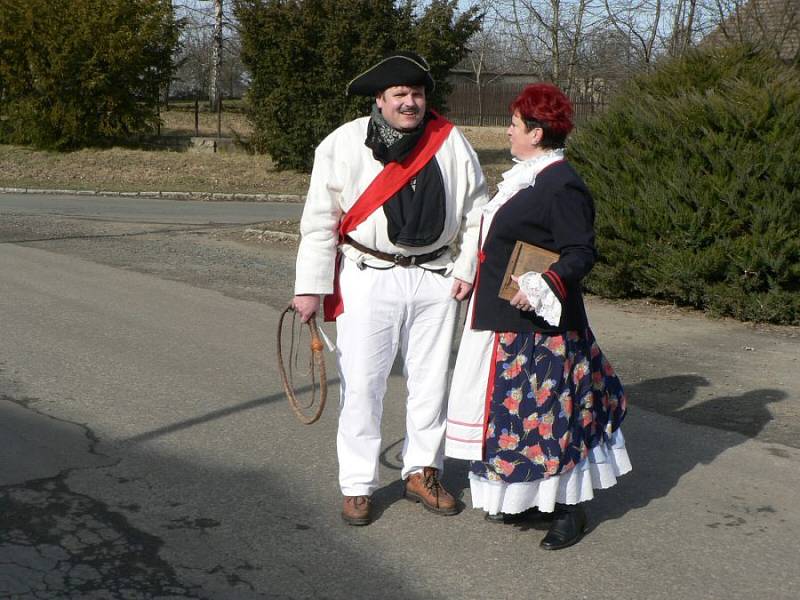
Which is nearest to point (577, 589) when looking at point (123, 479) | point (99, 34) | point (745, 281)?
point (123, 479)

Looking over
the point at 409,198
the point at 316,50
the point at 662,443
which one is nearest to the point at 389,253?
the point at 409,198

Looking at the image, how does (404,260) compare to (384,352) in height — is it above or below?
above

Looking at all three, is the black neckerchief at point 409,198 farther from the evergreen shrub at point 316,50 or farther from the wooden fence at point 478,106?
the wooden fence at point 478,106

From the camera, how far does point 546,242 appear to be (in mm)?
4234

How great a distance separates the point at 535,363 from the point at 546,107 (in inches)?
39.4

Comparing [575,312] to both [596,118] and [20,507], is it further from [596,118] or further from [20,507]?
[596,118]

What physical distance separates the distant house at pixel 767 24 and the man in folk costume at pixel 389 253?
9969 millimetres

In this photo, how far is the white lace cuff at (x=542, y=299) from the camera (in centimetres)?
405

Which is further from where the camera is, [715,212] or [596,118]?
[596,118]

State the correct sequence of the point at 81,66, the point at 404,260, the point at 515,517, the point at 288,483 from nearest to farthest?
the point at 404,260 → the point at 515,517 → the point at 288,483 → the point at 81,66

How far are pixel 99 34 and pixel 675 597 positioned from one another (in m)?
28.8

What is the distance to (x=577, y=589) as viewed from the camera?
3.92 metres

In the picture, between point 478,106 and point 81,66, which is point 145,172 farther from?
point 478,106

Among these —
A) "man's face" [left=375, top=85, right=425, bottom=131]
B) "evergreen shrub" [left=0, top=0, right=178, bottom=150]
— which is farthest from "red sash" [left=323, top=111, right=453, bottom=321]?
"evergreen shrub" [left=0, top=0, right=178, bottom=150]
